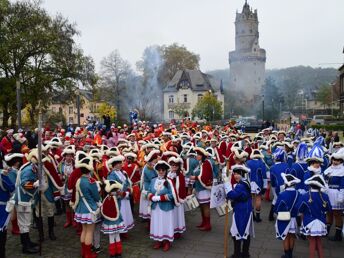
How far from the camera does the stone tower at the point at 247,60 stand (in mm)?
108438

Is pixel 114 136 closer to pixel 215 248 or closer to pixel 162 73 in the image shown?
pixel 215 248

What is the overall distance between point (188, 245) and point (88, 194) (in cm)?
259

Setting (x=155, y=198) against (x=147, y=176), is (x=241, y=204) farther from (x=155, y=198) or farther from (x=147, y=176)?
(x=147, y=176)

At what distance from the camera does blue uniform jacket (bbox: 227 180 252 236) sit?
692cm

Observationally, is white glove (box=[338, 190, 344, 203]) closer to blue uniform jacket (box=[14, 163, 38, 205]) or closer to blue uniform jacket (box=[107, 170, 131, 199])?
blue uniform jacket (box=[107, 170, 131, 199])

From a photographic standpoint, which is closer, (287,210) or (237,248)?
(287,210)

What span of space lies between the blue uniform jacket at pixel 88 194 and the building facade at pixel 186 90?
66.0 meters

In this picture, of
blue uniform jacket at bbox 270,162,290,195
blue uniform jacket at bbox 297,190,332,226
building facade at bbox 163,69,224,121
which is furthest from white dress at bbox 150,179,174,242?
building facade at bbox 163,69,224,121

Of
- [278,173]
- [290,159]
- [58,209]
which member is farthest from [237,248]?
[58,209]

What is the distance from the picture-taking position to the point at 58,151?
11.0 m

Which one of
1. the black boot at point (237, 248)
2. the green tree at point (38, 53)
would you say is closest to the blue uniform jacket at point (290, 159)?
the black boot at point (237, 248)

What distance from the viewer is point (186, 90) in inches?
2943

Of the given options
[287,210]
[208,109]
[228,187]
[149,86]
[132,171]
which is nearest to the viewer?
Result: [287,210]

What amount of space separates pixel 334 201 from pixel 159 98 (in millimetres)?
70068
